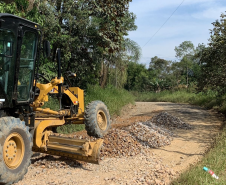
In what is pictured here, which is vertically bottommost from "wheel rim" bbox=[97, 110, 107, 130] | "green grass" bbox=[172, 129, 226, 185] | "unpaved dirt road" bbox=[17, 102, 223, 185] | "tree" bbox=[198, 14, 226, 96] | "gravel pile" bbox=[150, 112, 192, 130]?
"unpaved dirt road" bbox=[17, 102, 223, 185]

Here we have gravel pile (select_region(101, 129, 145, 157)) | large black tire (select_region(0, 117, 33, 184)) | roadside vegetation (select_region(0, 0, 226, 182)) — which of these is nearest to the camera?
large black tire (select_region(0, 117, 33, 184))

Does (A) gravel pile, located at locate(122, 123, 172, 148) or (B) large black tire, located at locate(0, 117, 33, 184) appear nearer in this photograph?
(B) large black tire, located at locate(0, 117, 33, 184)

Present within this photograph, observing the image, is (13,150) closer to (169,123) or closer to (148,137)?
(148,137)

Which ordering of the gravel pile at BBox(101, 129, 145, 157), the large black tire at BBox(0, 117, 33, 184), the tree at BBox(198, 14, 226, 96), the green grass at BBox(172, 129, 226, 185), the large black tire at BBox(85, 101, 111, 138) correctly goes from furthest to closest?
1. the tree at BBox(198, 14, 226, 96)
2. the large black tire at BBox(85, 101, 111, 138)
3. the gravel pile at BBox(101, 129, 145, 157)
4. the green grass at BBox(172, 129, 226, 185)
5. the large black tire at BBox(0, 117, 33, 184)

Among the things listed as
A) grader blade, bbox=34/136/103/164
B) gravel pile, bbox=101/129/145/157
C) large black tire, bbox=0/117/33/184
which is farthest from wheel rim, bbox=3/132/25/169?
gravel pile, bbox=101/129/145/157

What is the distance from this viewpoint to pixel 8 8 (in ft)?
25.2

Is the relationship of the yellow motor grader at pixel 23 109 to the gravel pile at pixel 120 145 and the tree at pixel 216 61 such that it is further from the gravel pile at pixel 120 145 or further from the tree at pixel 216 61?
the tree at pixel 216 61

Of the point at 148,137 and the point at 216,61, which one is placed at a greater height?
the point at 216,61

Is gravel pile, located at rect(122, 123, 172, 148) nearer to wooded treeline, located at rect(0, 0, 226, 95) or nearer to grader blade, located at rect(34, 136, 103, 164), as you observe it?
grader blade, located at rect(34, 136, 103, 164)

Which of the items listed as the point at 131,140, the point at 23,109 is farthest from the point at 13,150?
the point at 131,140

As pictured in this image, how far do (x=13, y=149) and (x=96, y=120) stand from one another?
2725 millimetres

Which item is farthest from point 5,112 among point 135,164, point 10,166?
point 135,164

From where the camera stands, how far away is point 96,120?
6.64 m

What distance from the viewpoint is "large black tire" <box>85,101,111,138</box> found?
6.50 metres
